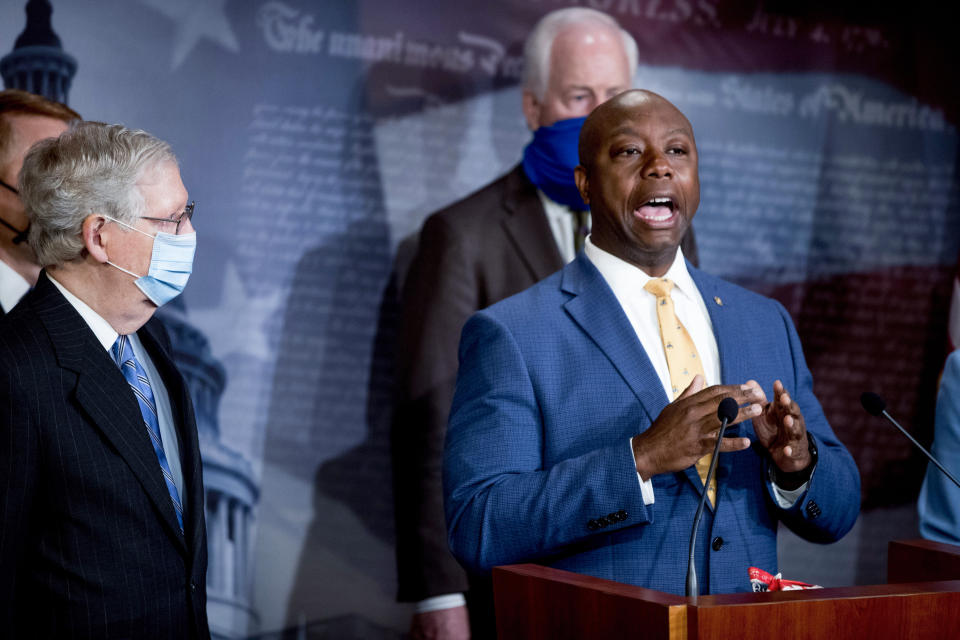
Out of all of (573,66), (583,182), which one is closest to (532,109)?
(573,66)

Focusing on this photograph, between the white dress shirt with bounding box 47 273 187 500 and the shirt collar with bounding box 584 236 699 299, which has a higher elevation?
the shirt collar with bounding box 584 236 699 299

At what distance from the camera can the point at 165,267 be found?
203 centimetres

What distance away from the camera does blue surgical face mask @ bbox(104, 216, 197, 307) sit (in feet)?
6.59

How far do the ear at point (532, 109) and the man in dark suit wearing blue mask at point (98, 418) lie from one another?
1493mm

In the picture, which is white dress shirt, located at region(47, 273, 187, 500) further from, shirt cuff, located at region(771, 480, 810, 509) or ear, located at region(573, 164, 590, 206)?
shirt cuff, located at region(771, 480, 810, 509)

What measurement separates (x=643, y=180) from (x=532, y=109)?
4.55 ft

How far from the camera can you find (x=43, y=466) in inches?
70.2

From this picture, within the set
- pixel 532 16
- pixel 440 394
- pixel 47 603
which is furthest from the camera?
pixel 532 16

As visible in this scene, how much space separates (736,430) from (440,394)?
1.31m

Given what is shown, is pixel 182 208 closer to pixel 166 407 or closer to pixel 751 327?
pixel 166 407

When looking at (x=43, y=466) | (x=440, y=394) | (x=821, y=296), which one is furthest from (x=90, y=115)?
(x=821, y=296)

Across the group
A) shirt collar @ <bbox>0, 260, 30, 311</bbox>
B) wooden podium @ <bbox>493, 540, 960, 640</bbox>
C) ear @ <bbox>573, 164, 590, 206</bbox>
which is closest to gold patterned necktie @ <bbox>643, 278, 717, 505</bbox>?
ear @ <bbox>573, 164, 590, 206</bbox>

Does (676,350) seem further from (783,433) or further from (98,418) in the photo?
(98,418)

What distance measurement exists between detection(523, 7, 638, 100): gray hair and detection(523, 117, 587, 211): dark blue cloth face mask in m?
0.21
